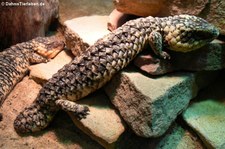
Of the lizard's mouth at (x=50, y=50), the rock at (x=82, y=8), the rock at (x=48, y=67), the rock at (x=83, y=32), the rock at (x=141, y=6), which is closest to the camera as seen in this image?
the rock at (x=141, y=6)

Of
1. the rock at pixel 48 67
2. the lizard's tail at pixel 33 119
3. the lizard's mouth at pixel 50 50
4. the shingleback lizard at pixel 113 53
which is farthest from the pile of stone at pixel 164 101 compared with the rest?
the lizard's mouth at pixel 50 50

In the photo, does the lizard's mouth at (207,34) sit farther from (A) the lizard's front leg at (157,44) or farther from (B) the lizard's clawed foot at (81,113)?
(B) the lizard's clawed foot at (81,113)

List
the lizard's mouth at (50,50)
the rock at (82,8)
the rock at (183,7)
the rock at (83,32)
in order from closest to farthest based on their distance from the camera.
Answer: the rock at (183,7) < the rock at (83,32) < the lizard's mouth at (50,50) < the rock at (82,8)

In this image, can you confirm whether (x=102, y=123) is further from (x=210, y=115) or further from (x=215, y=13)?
(x=215, y=13)

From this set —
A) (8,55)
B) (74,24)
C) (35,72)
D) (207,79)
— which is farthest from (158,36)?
(8,55)

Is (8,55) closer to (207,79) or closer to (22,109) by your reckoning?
(22,109)

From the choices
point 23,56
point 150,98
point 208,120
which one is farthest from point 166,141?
point 23,56
